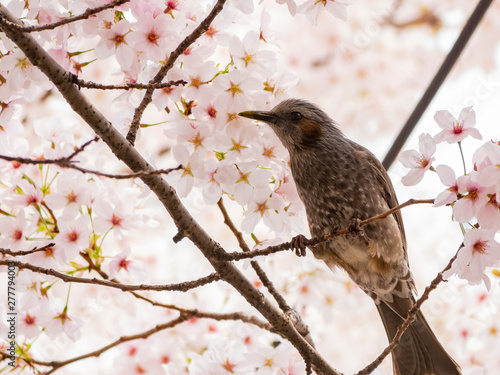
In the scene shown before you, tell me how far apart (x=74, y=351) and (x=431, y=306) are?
9.84 feet

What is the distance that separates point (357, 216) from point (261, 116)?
2.26 feet

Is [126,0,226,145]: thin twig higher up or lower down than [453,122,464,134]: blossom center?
higher up

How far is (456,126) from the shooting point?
166cm

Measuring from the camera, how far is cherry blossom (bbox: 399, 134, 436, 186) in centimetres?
167

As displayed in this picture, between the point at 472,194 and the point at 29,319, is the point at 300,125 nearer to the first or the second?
the point at 472,194

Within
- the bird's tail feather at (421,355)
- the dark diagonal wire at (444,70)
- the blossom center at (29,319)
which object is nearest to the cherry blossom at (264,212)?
the dark diagonal wire at (444,70)

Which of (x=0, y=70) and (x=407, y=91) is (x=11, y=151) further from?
(x=407, y=91)

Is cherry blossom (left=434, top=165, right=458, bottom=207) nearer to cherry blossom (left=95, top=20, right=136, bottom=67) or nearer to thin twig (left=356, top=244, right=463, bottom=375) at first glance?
thin twig (left=356, top=244, right=463, bottom=375)

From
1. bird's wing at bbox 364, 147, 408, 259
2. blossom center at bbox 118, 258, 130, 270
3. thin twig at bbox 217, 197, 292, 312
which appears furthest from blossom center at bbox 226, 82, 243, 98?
bird's wing at bbox 364, 147, 408, 259

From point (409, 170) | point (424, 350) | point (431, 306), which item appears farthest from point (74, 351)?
point (409, 170)

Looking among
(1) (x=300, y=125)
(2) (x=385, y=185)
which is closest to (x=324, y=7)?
(1) (x=300, y=125)

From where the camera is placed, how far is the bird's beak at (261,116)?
203 centimetres

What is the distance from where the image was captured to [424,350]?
2658 mm

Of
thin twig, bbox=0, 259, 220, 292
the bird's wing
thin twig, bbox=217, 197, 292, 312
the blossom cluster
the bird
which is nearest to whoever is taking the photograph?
the blossom cluster
